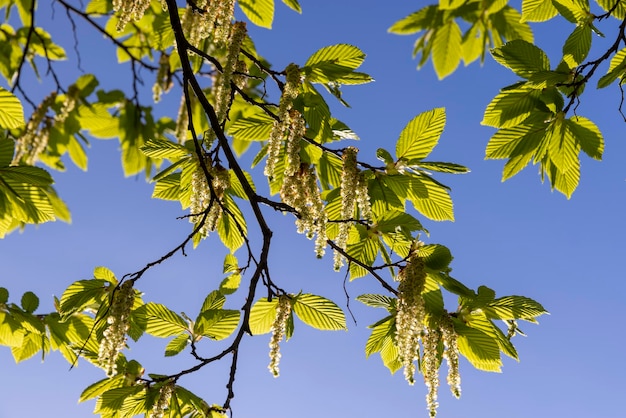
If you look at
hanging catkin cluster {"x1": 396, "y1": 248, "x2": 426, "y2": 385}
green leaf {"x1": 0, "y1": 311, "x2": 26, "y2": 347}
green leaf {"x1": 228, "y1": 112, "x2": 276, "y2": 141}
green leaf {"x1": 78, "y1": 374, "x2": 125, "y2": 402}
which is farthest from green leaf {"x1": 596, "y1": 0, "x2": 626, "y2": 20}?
green leaf {"x1": 0, "y1": 311, "x2": 26, "y2": 347}

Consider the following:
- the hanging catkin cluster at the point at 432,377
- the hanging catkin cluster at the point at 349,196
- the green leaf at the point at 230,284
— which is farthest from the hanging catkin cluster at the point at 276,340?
the green leaf at the point at 230,284

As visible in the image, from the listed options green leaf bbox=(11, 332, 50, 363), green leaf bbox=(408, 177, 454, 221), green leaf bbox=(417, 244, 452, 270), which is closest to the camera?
green leaf bbox=(417, 244, 452, 270)

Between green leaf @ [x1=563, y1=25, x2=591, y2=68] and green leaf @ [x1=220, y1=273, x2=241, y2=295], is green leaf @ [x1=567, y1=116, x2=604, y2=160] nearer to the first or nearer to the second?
green leaf @ [x1=563, y1=25, x2=591, y2=68]

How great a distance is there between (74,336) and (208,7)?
1.85 m

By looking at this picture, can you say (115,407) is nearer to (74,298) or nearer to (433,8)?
(74,298)

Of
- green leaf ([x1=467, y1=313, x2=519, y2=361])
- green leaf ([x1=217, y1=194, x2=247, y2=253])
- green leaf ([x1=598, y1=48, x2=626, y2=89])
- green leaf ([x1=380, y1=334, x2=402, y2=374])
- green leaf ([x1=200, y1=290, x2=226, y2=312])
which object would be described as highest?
green leaf ([x1=598, y1=48, x2=626, y2=89])

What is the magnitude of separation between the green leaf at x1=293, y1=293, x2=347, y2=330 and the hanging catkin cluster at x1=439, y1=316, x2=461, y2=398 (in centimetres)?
46

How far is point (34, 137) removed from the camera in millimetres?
4250

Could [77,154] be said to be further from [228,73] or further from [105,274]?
[228,73]

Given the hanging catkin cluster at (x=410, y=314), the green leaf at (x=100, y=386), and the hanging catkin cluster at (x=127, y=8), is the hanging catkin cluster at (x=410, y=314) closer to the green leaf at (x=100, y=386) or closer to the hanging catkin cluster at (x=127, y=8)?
the green leaf at (x=100, y=386)

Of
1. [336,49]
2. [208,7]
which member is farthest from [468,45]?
[208,7]

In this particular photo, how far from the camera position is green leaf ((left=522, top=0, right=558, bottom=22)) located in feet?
8.75

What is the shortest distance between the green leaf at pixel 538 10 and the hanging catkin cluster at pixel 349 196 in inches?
46.4

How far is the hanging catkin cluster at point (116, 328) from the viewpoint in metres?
2.01
